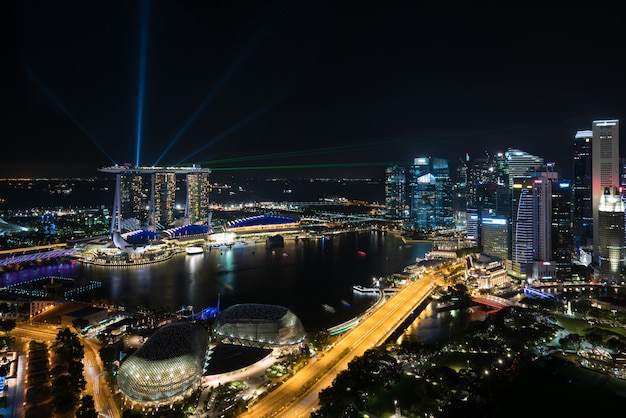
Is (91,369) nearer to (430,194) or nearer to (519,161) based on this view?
(519,161)

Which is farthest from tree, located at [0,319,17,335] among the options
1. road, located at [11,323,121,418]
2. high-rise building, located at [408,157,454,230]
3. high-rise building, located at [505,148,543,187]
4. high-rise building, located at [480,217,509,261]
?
high-rise building, located at [408,157,454,230]

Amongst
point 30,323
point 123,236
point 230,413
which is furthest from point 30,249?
point 230,413

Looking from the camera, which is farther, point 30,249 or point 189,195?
point 189,195

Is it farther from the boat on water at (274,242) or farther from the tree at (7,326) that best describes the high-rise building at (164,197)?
the tree at (7,326)

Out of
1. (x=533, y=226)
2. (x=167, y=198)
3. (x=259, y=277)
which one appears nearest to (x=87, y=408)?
(x=259, y=277)

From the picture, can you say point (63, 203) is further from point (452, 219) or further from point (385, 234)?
point (452, 219)

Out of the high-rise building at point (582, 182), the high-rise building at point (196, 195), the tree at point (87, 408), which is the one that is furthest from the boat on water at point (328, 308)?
the high-rise building at point (196, 195)
